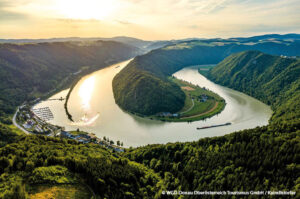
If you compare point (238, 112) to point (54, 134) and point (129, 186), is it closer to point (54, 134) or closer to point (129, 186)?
point (129, 186)

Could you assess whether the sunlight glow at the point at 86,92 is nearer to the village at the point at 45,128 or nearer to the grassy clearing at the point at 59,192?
the village at the point at 45,128

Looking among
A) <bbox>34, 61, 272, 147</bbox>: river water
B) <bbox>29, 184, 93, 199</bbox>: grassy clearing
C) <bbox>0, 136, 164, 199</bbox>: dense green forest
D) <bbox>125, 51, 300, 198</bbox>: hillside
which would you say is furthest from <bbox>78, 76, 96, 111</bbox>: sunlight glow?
<bbox>29, 184, 93, 199</bbox>: grassy clearing

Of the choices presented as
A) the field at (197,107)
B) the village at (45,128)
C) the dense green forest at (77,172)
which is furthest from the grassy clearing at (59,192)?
the field at (197,107)

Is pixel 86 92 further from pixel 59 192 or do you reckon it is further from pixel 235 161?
Answer: pixel 235 161

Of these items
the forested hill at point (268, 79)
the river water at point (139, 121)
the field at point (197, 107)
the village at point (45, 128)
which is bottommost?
the village at point (45, 128)

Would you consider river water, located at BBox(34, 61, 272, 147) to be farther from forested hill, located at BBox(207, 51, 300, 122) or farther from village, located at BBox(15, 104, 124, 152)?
forested hill, located at BBox(207, 51, 300, 122)
